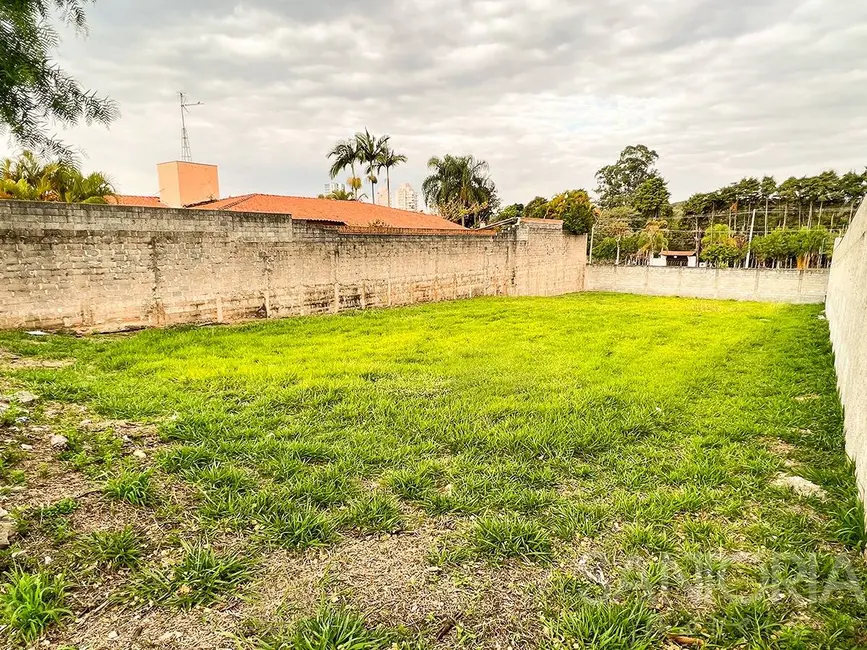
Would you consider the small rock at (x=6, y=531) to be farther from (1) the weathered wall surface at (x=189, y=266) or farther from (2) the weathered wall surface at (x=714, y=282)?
(2) the weathered wall surface at (x=714, y=282)

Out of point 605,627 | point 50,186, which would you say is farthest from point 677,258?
point 605,627

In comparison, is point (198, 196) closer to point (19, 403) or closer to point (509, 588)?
point (19, 403)

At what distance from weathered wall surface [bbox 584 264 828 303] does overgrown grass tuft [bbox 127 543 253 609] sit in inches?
797

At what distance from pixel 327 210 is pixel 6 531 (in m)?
18.5

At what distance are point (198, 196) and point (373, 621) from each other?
73.2 ft

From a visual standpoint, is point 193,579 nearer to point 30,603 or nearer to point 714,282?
point 30,603

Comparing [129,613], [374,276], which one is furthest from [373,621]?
[374,276]

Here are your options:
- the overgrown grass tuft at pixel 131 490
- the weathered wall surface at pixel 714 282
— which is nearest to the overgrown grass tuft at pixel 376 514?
the overgrown grass tuft at pixel 131 490

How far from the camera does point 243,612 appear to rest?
1.84 metres

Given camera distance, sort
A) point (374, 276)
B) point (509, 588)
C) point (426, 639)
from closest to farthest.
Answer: point (426, 639) < point (509, 588) < point (374, 276)

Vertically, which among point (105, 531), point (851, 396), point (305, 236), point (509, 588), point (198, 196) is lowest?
point (509, 588)

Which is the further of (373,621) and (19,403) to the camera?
(19,403)

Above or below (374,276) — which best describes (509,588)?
below

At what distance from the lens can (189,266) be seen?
866 centimetres
